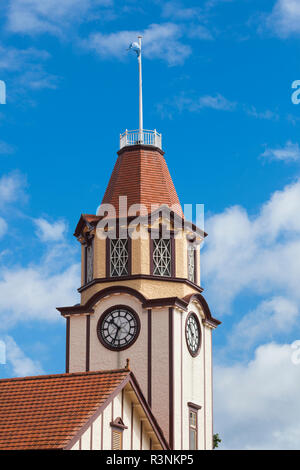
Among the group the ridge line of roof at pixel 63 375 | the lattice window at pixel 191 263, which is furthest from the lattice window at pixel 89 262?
the ridge line of roof at pixel 63 375

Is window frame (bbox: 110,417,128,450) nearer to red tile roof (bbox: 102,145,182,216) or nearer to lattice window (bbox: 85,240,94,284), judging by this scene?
lattice window (bbox: 85,240,94,284)

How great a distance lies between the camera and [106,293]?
48.8m

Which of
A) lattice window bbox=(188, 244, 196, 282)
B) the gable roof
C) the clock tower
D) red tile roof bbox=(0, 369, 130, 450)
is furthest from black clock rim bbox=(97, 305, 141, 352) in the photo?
red tile roof bbox=(0, 369, 130, 450)

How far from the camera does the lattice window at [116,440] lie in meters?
36.4

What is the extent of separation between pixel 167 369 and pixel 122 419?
9876 mm

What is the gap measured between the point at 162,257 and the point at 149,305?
2.62m

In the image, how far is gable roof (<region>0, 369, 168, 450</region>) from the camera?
34.3m

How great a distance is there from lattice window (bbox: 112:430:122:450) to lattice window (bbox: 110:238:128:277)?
13.2m

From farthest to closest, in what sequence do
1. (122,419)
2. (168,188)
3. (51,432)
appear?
(168,188)
(122,419)
(51,432)

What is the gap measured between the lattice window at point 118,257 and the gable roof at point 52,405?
37.2 ft

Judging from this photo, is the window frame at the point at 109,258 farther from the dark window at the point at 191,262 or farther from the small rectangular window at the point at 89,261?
the dark window at the point at 191,262
